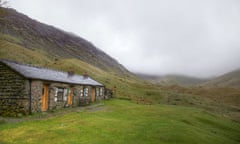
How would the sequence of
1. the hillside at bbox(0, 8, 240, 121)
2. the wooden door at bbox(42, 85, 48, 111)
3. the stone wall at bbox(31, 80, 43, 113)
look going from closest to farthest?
the stone wall at bbox(31, 80, 43, 113) → the wooden door at bbox(42, 85, 48, 111) → the hillside at bbox(0, 8, 240, 121)

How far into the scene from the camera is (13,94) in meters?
26.5

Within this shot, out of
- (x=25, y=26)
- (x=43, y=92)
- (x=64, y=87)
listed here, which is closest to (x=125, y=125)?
(x=43, y=92)

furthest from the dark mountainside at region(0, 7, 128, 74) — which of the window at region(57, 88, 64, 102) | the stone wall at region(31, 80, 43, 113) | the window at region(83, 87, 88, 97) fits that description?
the stone wall at region(31, 80, 43, 113)

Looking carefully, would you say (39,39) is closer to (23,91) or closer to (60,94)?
(60,94)

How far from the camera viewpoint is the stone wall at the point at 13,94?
26.1 m

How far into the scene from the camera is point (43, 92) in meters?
29.4

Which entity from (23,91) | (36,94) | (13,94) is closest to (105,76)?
(36,94)

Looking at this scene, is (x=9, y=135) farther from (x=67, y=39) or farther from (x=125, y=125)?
(x=67, y=39)

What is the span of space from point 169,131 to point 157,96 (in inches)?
1910

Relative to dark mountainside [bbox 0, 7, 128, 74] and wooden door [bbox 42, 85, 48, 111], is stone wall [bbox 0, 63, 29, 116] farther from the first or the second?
dark mountainside [bbox 0, 7, 128, 74]

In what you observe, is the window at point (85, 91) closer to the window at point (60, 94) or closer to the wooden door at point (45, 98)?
the window at point (60, 94)

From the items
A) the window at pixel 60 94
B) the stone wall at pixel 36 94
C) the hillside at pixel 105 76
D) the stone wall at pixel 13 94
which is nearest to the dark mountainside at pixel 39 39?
the hillside at pixel 105 76

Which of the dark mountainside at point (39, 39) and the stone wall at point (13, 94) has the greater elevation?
the dark mountainside at point (39, 39)

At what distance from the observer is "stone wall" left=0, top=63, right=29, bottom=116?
26062 millimetres
